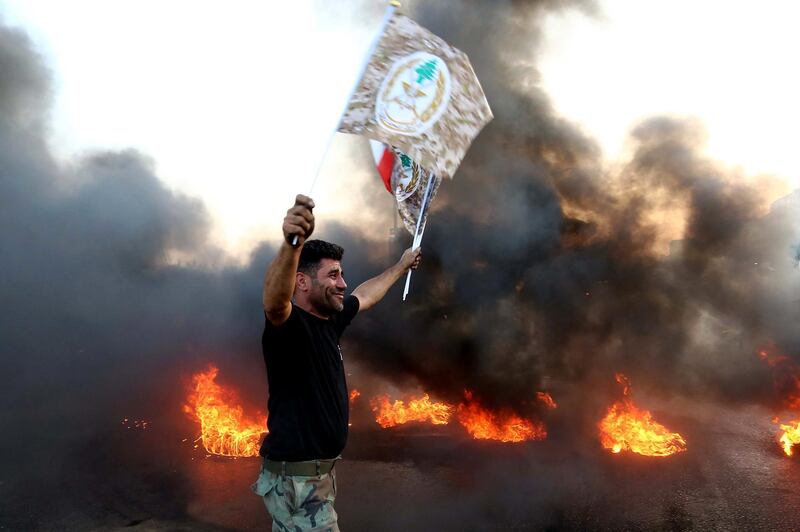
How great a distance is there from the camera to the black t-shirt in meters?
1.88

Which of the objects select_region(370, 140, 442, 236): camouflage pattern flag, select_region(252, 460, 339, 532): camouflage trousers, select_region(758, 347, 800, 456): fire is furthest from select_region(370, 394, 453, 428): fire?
select_region(252, 460, 339, 532): camouflage trousers

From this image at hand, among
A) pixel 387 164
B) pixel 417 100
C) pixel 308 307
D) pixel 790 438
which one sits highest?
pixel 417 100

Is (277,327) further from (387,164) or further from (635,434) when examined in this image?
(635,434)

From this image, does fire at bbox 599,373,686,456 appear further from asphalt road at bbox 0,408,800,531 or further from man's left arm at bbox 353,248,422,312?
man's left arm at bbox 353,248,422,312

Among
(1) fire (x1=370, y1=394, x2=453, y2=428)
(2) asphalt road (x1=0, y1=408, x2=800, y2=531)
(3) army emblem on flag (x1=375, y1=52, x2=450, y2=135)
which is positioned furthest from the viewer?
(1) fire (x1=370, y1=394, x2=453, y2=428)

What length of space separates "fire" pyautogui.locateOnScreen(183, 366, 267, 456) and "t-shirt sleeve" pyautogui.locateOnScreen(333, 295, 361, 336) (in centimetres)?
558

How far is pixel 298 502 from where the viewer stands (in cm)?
187

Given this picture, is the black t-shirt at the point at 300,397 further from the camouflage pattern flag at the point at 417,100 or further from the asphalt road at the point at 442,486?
the asphalt road at the point at 442,486

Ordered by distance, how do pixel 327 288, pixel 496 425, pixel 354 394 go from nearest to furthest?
pixel 327 288, pixel 496 425, pixel 354 394

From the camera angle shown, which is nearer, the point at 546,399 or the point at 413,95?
the point at 413,95

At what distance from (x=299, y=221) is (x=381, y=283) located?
1.29 meters

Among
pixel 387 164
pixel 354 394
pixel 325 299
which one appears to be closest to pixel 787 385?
pixel 354 394

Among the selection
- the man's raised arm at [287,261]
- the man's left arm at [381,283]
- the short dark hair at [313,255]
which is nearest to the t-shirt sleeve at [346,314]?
the man's left arm at [381,283]

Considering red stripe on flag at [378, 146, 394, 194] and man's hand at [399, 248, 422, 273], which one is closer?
man's hand at [399, 248, 422, 273]
